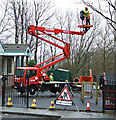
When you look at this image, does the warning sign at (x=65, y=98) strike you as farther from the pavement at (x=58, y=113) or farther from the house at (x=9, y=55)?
the house at (x=9, y=55)

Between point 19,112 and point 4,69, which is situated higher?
point 4,69

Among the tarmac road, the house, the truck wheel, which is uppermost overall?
the house

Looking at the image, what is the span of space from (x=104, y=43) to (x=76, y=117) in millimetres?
27332

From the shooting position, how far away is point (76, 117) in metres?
9.52

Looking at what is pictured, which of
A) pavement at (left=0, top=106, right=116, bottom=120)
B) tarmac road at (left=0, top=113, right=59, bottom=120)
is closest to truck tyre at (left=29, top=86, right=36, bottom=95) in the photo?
pavement at (left=0, top=106, right=116, bottom=120)

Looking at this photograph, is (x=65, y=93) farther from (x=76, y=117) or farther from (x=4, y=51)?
(x=4, y=51)

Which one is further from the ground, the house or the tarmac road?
the house

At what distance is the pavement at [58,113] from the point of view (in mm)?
9685

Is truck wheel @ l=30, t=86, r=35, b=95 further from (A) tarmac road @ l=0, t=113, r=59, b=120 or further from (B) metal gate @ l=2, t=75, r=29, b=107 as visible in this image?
(A) tarmac road @ l=0, t=113, r=59, b=120

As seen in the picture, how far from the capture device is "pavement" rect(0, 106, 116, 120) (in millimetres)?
9685

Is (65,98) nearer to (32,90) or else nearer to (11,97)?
(11,97)

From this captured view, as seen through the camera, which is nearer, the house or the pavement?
the pavement

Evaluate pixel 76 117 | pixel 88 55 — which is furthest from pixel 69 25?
pixel 76 117

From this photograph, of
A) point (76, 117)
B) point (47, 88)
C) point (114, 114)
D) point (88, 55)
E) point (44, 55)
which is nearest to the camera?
point (76, 117)
